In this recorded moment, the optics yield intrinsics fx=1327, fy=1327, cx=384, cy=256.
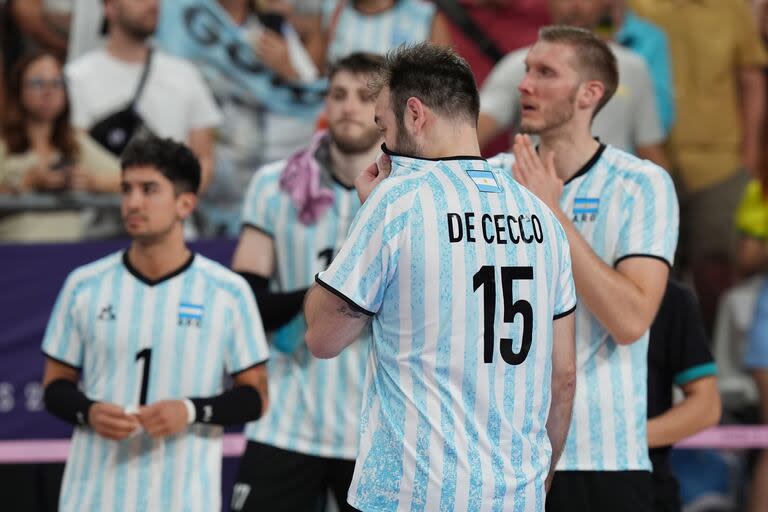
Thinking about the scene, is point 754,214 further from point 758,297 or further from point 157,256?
point 157,256

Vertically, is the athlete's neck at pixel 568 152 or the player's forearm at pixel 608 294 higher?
the athlete's neck at pixel 568 152

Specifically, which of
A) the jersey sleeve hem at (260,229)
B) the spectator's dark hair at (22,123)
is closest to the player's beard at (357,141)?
the jersey sleeve hem at (260,229)

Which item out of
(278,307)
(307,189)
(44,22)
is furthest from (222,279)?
(44,22)

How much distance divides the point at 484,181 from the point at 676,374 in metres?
2.20

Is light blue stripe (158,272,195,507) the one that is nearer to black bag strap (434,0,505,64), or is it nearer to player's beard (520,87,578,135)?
player's beard (520,87,578,135)

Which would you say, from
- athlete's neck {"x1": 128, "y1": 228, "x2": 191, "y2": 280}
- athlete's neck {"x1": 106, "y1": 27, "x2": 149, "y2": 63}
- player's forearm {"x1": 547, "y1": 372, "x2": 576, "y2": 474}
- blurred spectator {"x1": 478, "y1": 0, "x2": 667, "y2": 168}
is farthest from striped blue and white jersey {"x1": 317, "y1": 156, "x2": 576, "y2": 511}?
athlete's neck {"x1": 106, "y1": 27, "x2": 149, "y2": 63}

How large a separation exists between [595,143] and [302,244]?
1.54 meters

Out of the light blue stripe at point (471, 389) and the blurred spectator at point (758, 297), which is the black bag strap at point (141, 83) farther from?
the light blue stripe at point (471, 389)

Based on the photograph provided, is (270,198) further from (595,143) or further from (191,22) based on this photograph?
(191,22)

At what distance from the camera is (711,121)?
29.5ft

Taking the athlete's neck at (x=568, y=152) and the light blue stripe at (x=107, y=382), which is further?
the light blue stripe at (x=107, y=382)

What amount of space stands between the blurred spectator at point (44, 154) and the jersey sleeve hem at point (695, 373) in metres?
3.67

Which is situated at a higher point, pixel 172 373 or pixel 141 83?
pixel 141 83

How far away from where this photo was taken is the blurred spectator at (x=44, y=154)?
7.73 m
